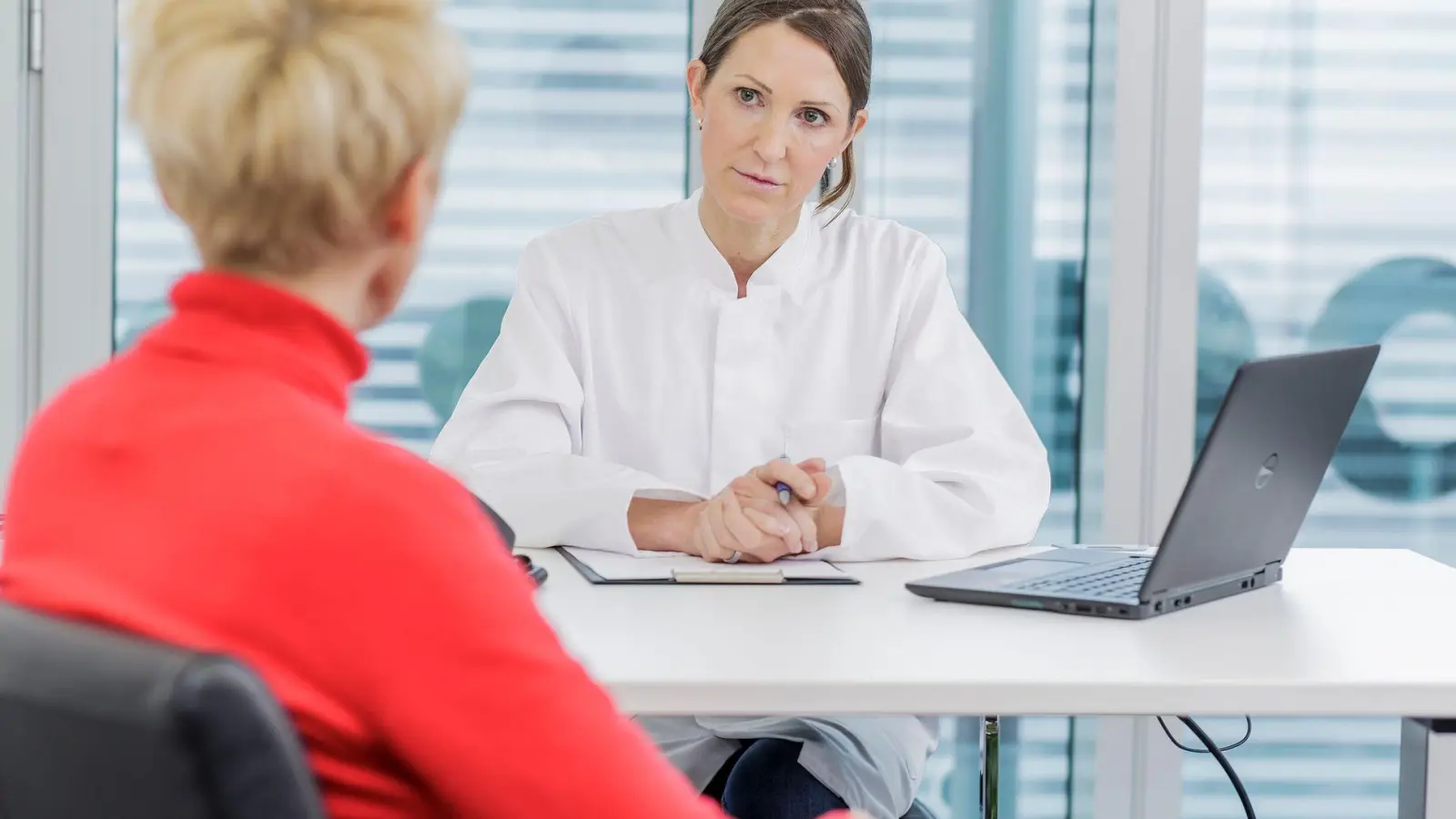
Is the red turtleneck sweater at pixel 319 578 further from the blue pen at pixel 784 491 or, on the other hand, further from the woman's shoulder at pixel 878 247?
the woman's shoulder at pixel 878 247

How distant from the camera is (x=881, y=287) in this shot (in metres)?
2.08

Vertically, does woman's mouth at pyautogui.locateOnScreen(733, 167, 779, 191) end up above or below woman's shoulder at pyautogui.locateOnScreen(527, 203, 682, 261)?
above

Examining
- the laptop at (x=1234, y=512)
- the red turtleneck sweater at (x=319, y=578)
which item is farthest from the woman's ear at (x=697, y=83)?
the red turtleneck sweater at (x=319, y=578)

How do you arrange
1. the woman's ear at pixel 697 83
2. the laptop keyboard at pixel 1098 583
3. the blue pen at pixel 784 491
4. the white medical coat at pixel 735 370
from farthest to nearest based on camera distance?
the woman's ear at pixel 697 83 < the white medical coat at pixel 735 370 < the blue pen at pixel 784 491 < the laptop keyboard at pixel 1098 583

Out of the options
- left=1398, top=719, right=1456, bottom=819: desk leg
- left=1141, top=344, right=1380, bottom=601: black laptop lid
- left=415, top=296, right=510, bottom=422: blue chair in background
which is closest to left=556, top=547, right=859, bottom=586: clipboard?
left=1141, top=344, right=1380, bottom=601: black laptop lid

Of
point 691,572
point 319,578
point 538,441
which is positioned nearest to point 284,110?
point 319,578

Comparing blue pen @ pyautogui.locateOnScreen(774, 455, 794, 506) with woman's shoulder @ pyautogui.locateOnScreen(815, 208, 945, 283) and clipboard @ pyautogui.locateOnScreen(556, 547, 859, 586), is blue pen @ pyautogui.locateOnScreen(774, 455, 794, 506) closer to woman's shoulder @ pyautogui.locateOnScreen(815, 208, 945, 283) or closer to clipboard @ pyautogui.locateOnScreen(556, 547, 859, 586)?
clipboard @ pyautogui.locateOnScreen(556, 547, 859, 586)

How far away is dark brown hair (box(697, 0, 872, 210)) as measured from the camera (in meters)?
1.95

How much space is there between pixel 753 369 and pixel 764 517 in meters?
0.47

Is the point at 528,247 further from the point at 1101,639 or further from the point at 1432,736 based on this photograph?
the point at 1432,736

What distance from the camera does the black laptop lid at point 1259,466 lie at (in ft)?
4.10

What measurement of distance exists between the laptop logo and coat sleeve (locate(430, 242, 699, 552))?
620mm

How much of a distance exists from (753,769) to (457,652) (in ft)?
3.27

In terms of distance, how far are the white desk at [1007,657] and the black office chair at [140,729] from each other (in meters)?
0.51
